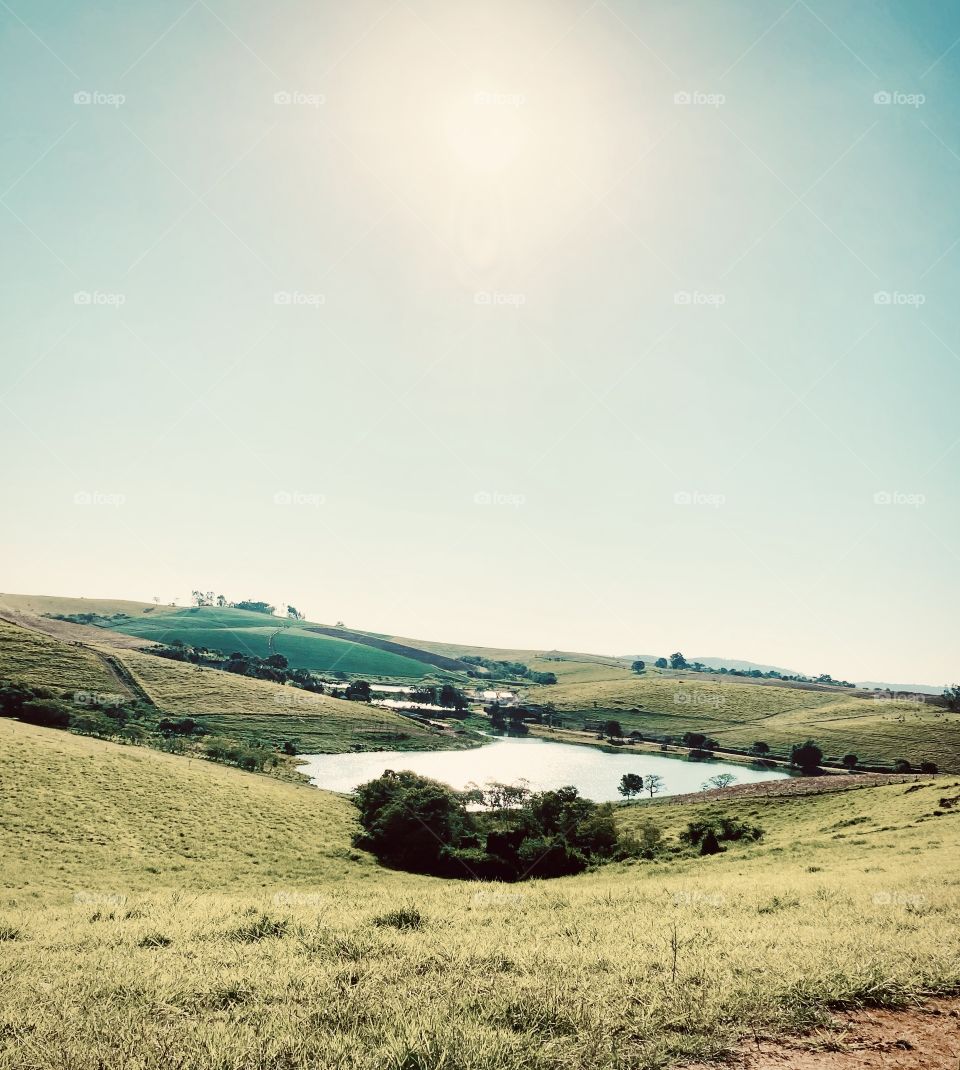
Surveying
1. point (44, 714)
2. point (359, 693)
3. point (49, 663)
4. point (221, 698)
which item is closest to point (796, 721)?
point (359, 693)

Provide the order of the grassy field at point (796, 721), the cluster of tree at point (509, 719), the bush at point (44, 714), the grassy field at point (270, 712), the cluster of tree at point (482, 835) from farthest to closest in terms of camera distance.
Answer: the cluster of tree at point (509, 719) → the grassy field at point (270, 712) → the grassy field at point (796, 721) → the bush at point (44, 714) → the cluster of tree at point (482, 835)

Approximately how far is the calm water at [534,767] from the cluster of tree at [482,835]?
3857 cm

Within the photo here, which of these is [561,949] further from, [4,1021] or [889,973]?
[4,1021]

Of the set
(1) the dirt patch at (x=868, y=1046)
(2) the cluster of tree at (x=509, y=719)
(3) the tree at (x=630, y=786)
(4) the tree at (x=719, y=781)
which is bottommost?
(2) the cluster of tree at (x=509, y=719)

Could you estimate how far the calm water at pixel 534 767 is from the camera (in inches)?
4065

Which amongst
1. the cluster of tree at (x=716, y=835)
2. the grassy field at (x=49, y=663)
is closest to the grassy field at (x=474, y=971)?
the cluster of tree at (x=716, y=835)

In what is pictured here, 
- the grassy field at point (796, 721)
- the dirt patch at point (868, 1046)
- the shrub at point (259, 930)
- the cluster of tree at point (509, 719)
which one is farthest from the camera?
the cluster of tree at point (509, 719)

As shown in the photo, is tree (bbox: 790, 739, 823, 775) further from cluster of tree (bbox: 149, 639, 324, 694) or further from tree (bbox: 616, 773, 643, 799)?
Result: cluster of tree (bbox: 149, 639, 324, 694)

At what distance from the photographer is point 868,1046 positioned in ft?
23.8

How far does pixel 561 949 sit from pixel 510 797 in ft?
241

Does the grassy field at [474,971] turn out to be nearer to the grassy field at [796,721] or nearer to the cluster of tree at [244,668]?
the grassy field at [796,721]

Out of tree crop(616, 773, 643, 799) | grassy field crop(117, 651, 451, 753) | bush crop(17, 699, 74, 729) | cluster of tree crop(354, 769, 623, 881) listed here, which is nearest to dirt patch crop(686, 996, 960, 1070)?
cluster of tree crop(354, 769, 623, 881)

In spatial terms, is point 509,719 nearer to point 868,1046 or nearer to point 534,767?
point 534,767

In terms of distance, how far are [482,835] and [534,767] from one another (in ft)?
248
